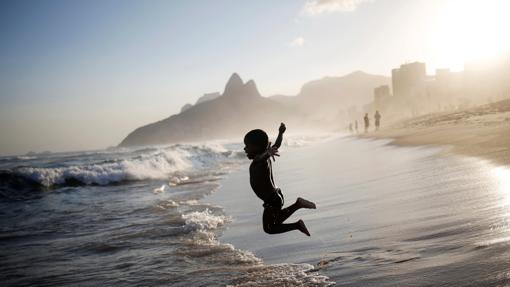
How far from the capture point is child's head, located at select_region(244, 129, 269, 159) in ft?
16.2

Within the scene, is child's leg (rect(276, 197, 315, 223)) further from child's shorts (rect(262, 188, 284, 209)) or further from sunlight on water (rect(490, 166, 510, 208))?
sunlight on water (rect(490, 166, 510, 208))

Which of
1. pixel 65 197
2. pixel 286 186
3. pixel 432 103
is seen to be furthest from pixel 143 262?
pixel 432 103

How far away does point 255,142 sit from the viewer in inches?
195

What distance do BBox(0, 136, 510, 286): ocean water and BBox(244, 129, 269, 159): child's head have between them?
59.1 inches

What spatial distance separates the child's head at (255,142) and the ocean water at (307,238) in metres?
1.50

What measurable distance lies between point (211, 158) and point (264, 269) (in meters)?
35.1

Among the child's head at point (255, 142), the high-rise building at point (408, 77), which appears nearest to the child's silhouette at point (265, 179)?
the child's head at point (255, 142)

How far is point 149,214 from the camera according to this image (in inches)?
439

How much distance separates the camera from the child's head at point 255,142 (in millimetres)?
4934

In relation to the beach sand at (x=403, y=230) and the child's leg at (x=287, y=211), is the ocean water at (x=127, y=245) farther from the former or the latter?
the child's leg at (x=287, y=211)

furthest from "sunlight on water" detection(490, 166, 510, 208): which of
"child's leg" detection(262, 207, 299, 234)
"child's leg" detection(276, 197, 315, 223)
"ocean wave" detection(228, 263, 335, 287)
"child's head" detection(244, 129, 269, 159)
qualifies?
"child's head" detection(244, 129, 269, 159)

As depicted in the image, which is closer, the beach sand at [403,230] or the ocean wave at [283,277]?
the beach sand at [403,230]

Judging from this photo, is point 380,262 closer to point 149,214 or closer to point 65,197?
point 149,214

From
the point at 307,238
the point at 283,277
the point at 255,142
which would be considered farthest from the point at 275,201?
the point at 307,238
